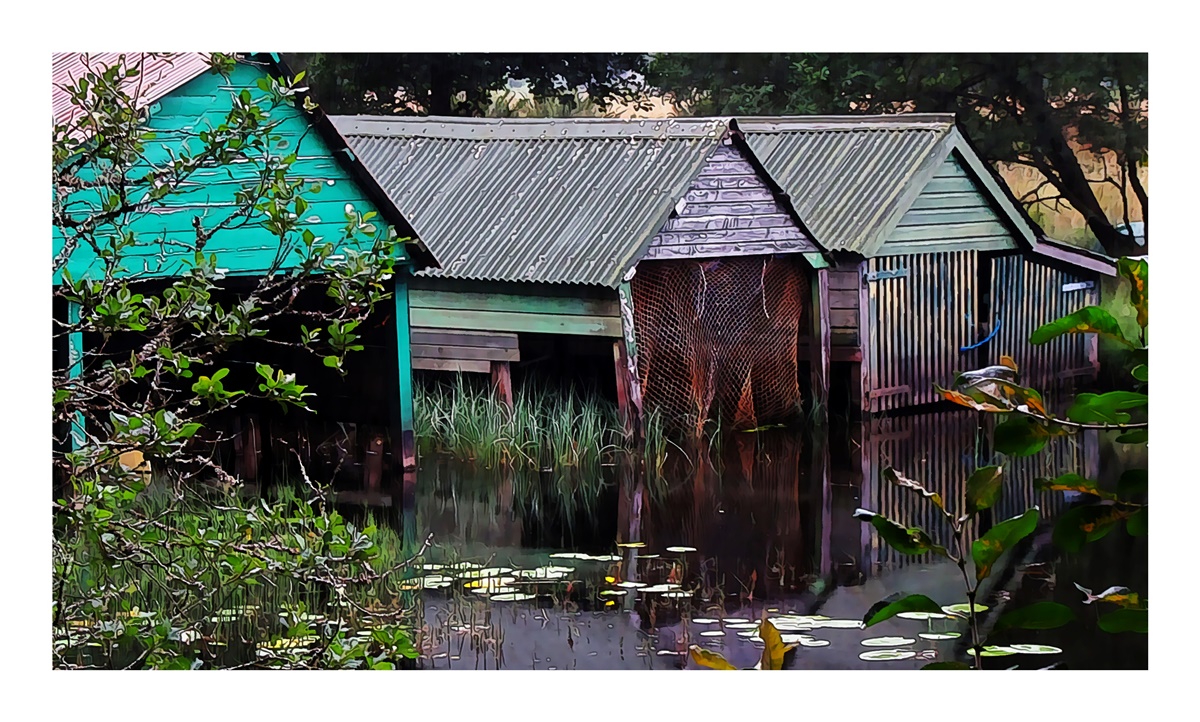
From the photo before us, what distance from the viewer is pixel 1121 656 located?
3.60 m

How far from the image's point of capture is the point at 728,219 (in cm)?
373

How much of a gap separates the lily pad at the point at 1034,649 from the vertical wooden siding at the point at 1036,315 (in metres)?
0.80

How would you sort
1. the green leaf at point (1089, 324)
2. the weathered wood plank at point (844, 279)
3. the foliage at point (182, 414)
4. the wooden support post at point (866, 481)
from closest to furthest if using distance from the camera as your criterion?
the green leaf at point (1089, 324), the foliage at point (182, 414), the wooden support post at point (866, 481), the weathered wood plank at point (844, 279)

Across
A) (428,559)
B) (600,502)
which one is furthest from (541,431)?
(428,559)

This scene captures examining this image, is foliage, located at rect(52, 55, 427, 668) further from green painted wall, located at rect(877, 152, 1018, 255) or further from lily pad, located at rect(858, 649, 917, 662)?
green painted wall, located at rect(877, 152, 1018, 255)

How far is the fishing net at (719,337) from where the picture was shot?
12.1ft

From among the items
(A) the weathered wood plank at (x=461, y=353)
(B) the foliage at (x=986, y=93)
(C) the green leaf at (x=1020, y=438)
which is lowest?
(C) the green leaf at (x=1020, y=438)

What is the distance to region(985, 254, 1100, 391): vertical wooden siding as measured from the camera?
369cm

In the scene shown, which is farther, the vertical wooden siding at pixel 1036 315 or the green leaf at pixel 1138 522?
the vertical wooden siding at pixel 1036 315

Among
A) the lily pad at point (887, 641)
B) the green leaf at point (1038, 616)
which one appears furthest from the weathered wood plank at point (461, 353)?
the green leaf at point (1038, 616)

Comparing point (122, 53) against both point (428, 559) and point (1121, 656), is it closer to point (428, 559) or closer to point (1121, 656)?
point (428, 559)

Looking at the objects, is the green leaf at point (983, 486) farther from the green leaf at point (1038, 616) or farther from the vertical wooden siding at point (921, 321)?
the vertical wooden siding at point (921, 321)

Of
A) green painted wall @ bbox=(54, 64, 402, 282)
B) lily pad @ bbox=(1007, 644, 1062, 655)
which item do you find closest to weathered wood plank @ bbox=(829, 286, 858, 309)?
lily pad @ bbox=(1007, 644, 1062, 655)

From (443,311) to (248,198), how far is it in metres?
0.68
